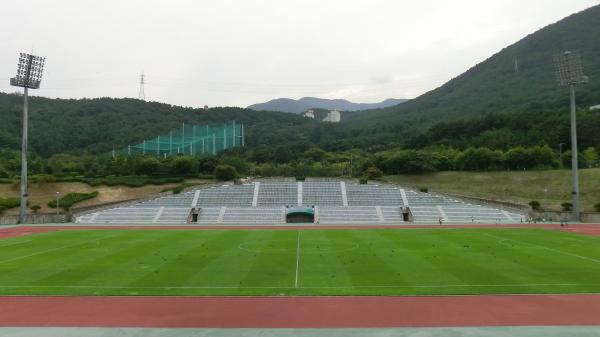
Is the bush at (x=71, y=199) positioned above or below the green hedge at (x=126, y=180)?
below

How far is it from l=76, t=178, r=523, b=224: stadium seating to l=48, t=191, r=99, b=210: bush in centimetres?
840

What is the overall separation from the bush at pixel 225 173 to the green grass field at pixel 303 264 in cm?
4223

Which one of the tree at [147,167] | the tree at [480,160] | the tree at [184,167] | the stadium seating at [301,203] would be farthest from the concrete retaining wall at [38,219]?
the tree at [480,160]

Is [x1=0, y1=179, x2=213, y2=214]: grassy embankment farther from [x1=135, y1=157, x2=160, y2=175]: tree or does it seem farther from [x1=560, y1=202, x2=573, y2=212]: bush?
[x1=560, y1=202, x2=573, y2=212]: bush

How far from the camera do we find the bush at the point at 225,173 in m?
75.0

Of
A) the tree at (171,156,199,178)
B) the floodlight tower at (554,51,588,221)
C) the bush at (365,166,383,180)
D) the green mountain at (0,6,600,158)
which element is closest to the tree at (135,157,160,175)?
the tree at (171,156,199,178)

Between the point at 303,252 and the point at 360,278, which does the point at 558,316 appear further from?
the point at 303,252

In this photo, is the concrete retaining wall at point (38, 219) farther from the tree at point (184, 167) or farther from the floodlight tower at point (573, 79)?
the floodlight tower at point (573, 79)

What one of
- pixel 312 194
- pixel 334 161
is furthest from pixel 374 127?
pixel 312 194

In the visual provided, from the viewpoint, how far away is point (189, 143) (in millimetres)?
90562

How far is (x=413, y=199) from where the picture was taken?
56719 mm

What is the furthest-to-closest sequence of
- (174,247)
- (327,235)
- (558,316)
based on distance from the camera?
1. (327,235)
2. (174,247)
3. (558,316)

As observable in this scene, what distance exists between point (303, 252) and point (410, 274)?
7.61 metres

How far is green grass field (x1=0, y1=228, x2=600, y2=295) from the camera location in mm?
16375
